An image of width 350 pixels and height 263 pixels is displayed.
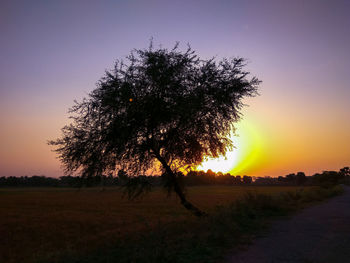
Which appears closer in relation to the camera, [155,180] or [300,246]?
[300,246]

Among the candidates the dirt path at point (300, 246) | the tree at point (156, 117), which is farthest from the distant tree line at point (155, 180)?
the dirt path at point (300, 246)

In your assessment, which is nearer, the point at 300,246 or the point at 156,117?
the point at 300,246

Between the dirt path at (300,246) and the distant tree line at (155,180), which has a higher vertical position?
the distant tree line at (155,180)

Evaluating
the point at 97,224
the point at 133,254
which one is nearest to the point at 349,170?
the point at 97,224

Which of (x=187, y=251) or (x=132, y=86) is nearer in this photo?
(x=187, y=251)

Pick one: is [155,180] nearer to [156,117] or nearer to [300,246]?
[156,117]

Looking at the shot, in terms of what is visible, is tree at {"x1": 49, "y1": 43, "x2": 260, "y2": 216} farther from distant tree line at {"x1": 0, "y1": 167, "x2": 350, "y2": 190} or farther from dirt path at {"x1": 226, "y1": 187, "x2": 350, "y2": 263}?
dirt path at {"x1": 226, "y1": 187, "x2": 350, "y2": 263}

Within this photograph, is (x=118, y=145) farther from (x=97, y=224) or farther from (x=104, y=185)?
(x=97, y=224)

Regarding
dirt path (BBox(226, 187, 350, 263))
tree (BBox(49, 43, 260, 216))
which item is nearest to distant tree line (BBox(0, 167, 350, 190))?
tree (BBox(49, 43, 260, 216))

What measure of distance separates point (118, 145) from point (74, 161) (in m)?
2.51

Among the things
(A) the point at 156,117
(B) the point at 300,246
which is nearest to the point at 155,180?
(A) the point at 156,117

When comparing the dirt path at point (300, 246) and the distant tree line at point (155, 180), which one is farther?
the distant tree line at point (155, 180)

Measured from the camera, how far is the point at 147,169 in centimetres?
1556

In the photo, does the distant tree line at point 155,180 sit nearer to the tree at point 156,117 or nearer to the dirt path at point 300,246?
the tree at point 156,117
